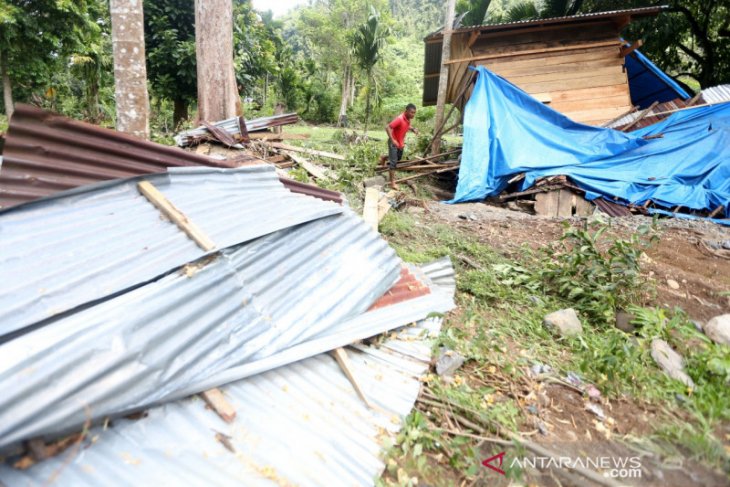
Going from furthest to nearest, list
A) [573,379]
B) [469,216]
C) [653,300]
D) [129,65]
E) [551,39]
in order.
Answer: [551,39] → [469,216] → [129,65] → [653,300] → [573,379]

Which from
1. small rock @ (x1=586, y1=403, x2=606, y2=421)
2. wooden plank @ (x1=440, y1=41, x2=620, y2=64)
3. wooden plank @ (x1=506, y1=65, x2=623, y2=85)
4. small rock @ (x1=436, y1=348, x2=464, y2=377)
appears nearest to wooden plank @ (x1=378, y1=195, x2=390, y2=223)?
small rock @ (x1=436, y1=348, x2=464, y2=377)

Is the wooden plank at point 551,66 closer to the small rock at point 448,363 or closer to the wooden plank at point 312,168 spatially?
the wooden plank at point 312,168

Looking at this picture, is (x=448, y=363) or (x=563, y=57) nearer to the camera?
(x=448, y=363)

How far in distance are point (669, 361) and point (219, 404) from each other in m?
2.74

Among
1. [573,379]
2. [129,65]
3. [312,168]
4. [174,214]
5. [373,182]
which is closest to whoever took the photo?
[174,214]

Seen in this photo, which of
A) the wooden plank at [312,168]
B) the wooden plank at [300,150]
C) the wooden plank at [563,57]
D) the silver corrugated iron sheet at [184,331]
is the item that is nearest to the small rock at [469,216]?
the wooden plank at [312,168]

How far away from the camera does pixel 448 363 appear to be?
88.3 inches

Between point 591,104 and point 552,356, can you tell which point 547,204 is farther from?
point 552,356

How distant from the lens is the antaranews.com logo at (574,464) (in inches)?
69.1

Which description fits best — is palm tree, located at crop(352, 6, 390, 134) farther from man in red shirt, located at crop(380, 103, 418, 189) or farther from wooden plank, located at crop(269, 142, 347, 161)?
man in red shirt, located at crop(380, 103, 418, 189)

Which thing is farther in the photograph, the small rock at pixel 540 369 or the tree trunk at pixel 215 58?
the tree trunk at pixel 215 58

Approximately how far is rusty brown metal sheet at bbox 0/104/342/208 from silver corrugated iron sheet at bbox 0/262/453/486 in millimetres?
1649

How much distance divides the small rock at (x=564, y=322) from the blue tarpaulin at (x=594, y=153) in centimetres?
392

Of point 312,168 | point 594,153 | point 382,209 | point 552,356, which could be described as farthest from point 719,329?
point 312,168
